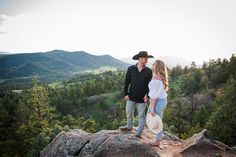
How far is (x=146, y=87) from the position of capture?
12.1 m

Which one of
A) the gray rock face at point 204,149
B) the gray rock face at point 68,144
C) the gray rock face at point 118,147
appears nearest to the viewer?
the gray rock face at point 118,147

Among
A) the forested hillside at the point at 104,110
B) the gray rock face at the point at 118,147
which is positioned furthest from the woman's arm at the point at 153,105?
the forested hillside at the point at 104,110

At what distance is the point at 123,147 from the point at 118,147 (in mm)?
270

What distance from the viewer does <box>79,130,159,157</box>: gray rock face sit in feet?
40.6

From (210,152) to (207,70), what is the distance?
3946 inches

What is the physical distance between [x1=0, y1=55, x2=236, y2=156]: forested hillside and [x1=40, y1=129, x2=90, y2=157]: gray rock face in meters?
8.40

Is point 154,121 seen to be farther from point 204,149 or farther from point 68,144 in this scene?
point 68,144

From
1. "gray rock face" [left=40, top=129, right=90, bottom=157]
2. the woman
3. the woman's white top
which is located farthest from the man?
"gray rock face" [left=40, top=129, right=90, bottom=157]

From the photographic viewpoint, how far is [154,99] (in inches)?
437

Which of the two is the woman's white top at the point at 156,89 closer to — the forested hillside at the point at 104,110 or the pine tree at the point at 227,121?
the forested hillside at the point at 104,110

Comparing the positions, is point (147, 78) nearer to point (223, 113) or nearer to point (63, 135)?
point (63, 135)

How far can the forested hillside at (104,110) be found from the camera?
26.5m

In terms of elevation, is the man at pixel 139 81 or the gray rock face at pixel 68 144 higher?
the man at pixel 139 81

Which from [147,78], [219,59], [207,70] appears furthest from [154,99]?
[219,59]
